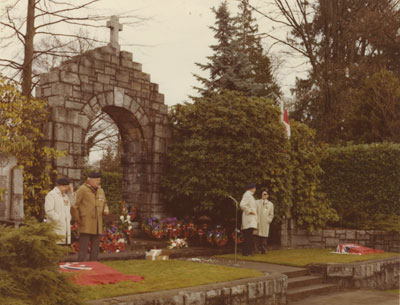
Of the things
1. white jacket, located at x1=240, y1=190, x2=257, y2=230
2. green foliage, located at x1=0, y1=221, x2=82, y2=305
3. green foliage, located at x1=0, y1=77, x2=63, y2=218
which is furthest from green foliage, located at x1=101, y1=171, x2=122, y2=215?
green foliage, located at x1=0, y1=221, x2=82, y2=305

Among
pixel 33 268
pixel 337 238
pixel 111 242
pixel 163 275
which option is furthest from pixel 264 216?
pixel 33 268

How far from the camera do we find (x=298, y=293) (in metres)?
8.80

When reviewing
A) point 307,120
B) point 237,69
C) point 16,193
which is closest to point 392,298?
point 16,193

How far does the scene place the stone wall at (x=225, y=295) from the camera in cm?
582

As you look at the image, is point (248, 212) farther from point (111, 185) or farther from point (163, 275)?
point (111, 185)

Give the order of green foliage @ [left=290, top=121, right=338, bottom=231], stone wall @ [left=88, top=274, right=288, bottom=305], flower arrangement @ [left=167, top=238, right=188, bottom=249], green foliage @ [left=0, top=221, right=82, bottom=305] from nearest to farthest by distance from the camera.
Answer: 1. green foliage @ [left=0, top=221, right=82, bottom=305]
2. stone wall @ [left=88, top=274, right=288, bottom=305]
3. flower arrangement @ [left=167, top=238, right=188, bottom=249]
4. green foliage @ [left=290, top=121, right=338, bottom=231]

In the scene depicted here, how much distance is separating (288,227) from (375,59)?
13.6 metres

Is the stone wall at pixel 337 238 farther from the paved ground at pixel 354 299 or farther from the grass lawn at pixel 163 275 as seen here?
the grass lawn at pixel 163 275

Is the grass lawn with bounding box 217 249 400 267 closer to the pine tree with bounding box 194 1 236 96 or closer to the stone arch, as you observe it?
the stone arch

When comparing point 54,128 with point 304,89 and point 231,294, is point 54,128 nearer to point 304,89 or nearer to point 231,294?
point 231,294

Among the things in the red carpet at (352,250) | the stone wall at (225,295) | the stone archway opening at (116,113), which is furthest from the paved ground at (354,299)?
the stone archway opening at (116,113)

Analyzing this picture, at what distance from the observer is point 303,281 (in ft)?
31.0

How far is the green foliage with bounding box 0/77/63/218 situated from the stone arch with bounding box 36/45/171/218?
261 millimetres

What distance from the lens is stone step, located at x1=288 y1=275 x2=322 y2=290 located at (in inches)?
362
